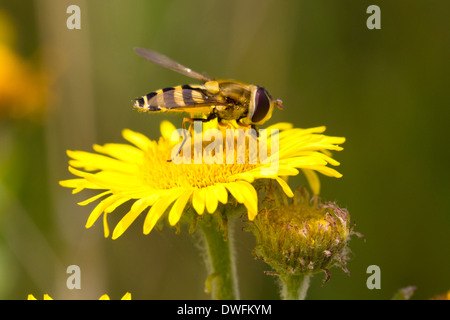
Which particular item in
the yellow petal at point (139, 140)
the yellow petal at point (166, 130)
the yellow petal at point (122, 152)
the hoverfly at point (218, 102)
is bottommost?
the yellow petal at point (122, 152)

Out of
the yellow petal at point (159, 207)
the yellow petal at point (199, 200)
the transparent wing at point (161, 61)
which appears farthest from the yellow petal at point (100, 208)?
the transparent wing at point (161, 61)

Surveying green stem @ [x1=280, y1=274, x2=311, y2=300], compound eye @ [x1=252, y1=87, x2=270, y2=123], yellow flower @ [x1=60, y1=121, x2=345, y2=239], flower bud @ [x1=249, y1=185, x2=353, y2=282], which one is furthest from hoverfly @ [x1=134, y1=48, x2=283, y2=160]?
green stem @ [x1=280, y1=274, x2=311, y2=300]

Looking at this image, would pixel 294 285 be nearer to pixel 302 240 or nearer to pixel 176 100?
pixel 302 240

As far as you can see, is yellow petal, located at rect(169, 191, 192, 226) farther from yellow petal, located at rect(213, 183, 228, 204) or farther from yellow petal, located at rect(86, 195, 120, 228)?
yellow petal, located at rect(86, 195, 120, 228)

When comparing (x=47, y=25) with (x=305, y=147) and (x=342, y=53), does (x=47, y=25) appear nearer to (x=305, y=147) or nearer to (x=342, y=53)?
(x=342, y=53)

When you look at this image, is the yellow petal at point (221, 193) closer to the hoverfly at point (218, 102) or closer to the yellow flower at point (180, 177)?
the yellow flower at point (180, 177)

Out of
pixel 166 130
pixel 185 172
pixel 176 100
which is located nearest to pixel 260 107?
pixel 176 100
